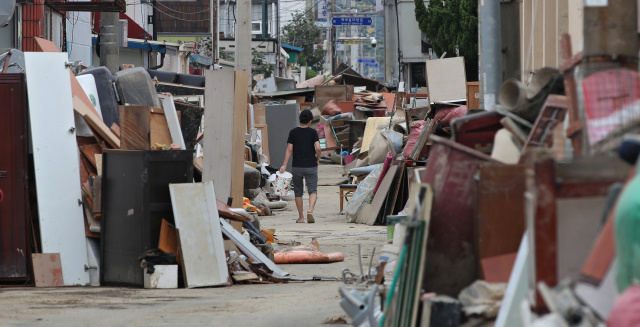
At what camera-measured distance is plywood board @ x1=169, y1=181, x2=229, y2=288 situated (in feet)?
21.3

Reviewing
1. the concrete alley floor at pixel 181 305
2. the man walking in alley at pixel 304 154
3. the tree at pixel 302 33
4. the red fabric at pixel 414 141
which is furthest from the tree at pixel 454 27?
the tree at pixel 302 33

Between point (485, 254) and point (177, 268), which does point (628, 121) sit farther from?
point (177, 268)

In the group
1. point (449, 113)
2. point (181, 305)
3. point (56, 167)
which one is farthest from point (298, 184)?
point (181, 305)

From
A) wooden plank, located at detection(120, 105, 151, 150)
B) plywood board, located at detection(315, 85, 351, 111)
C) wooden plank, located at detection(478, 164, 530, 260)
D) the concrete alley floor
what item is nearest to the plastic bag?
the concrete alley floor

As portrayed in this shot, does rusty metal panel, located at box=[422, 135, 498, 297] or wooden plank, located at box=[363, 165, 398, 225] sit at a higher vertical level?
rusty metal panel, located at box=[422, 135, 498, 297]

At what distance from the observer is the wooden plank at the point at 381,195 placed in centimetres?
1116

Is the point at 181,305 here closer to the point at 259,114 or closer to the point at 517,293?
the point at 517,293

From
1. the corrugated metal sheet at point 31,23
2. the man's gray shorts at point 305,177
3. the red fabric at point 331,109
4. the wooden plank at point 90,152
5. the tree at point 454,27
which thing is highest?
the tree at point 454,27

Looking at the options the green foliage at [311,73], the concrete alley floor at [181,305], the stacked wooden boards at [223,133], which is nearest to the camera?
the concrete alley floor at [181,305]

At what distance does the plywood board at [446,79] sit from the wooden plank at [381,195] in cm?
247

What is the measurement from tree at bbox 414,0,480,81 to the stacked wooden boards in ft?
66.6

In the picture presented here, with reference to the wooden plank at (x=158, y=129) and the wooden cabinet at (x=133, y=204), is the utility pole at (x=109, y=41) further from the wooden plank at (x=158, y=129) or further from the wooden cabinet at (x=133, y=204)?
the wooden cabinet at (x=133, y=204)

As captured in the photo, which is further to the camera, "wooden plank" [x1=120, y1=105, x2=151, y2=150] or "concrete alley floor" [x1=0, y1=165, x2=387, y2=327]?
"wooden plank" [x1=120, y1=105, x2=151, y2=150]

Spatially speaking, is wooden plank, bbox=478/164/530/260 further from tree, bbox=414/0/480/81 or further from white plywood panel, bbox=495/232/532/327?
tree, bbox=414/0/480/81
